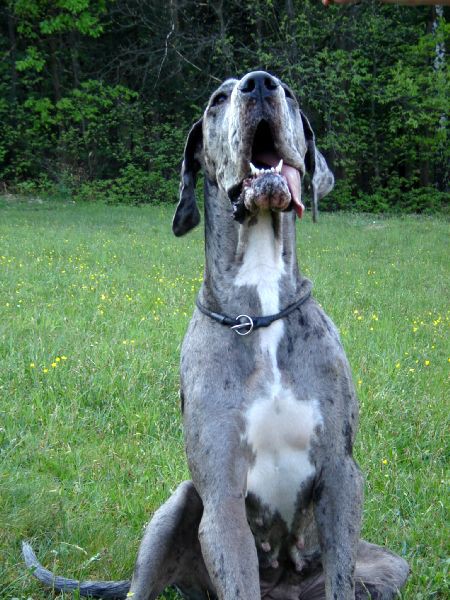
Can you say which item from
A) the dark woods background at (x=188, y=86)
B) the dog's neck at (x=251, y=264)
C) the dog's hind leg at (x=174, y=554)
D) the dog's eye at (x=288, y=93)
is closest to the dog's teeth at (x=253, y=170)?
the dog's neck at (x=251, y=264)

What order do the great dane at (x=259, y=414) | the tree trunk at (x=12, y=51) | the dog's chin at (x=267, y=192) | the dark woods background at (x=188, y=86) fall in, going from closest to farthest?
the great dane at (x=259, y=414) < the dog's chin at (x=267, y=192) < the dark woods background at (x=188, y=86) < the tree trunk at (x=12, y=51)

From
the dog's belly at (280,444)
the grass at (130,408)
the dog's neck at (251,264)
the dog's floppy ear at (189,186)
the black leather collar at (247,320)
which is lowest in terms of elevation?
the grass at (130,408)

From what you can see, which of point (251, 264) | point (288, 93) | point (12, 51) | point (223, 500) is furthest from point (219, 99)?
point (12, 51)

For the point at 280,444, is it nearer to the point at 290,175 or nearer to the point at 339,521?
the point at 339,521

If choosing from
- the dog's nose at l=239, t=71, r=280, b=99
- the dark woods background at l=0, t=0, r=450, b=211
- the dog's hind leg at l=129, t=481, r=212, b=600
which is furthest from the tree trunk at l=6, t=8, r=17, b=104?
the dog's hind leg at l=129, t=481, r=212, b=600

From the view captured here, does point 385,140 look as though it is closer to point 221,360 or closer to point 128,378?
point 128,378

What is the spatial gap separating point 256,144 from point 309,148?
0.40m

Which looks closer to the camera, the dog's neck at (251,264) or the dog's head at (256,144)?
the dog's head at (256,144)

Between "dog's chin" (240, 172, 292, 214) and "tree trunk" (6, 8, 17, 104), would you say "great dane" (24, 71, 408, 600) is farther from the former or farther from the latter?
"tree trunk" (6, 8, 17, 104)

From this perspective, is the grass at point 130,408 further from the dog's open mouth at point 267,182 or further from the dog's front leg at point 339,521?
the dog's open mouth at point 267,182

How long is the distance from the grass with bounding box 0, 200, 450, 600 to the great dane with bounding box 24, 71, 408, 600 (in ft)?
1.30

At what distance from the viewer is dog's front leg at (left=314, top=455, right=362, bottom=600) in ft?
8.66

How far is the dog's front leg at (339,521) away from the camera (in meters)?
2.64

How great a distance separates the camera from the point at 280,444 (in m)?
2.74
